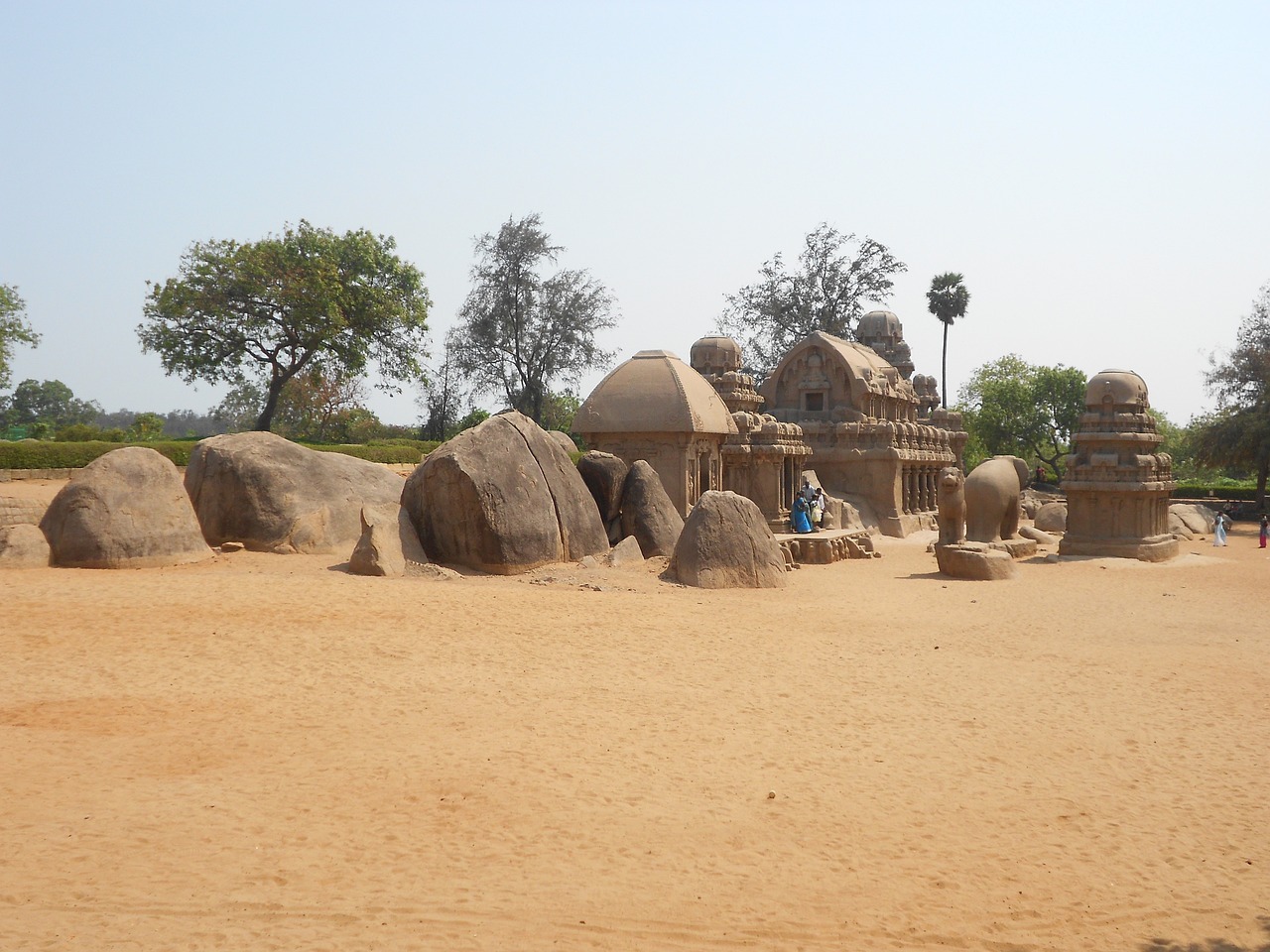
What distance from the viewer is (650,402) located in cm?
1981

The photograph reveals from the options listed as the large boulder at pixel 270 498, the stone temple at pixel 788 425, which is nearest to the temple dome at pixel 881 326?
the stone temple at pixel 788 425

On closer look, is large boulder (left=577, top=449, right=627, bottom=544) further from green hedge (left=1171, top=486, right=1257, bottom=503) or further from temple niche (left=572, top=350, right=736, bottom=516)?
green hedge (left=1171, top=486, right=1257, bottom=503)

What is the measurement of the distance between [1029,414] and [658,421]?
37139 mm

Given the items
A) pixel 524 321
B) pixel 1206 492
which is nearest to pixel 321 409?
pixel 524 321

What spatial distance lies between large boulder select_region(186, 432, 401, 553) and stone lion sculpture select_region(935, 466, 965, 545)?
9670 millimetres

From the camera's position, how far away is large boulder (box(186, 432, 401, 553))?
15125 mm

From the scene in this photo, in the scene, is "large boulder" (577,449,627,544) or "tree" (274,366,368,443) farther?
"tree" (274,366,368,443)

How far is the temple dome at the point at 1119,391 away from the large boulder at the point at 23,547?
19.0 meters

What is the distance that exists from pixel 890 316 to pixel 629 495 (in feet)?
73.3

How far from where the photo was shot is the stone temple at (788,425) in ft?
65.2

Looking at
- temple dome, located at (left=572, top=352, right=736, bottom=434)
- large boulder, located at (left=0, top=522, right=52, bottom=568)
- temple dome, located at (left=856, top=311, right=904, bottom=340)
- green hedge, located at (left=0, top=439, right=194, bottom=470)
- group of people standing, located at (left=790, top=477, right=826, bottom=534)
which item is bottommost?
large boulder, located at (left=0, top=522, right=52, bottom=568)

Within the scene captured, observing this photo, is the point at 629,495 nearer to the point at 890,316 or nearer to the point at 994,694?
the point at 994,694

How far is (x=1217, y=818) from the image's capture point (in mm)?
6637

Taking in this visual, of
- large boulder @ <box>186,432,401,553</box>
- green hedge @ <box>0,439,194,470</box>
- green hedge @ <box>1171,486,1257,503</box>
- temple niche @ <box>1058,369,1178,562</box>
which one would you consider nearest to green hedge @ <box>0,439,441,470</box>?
green hedge @ <box>0,439,194,470</box>
